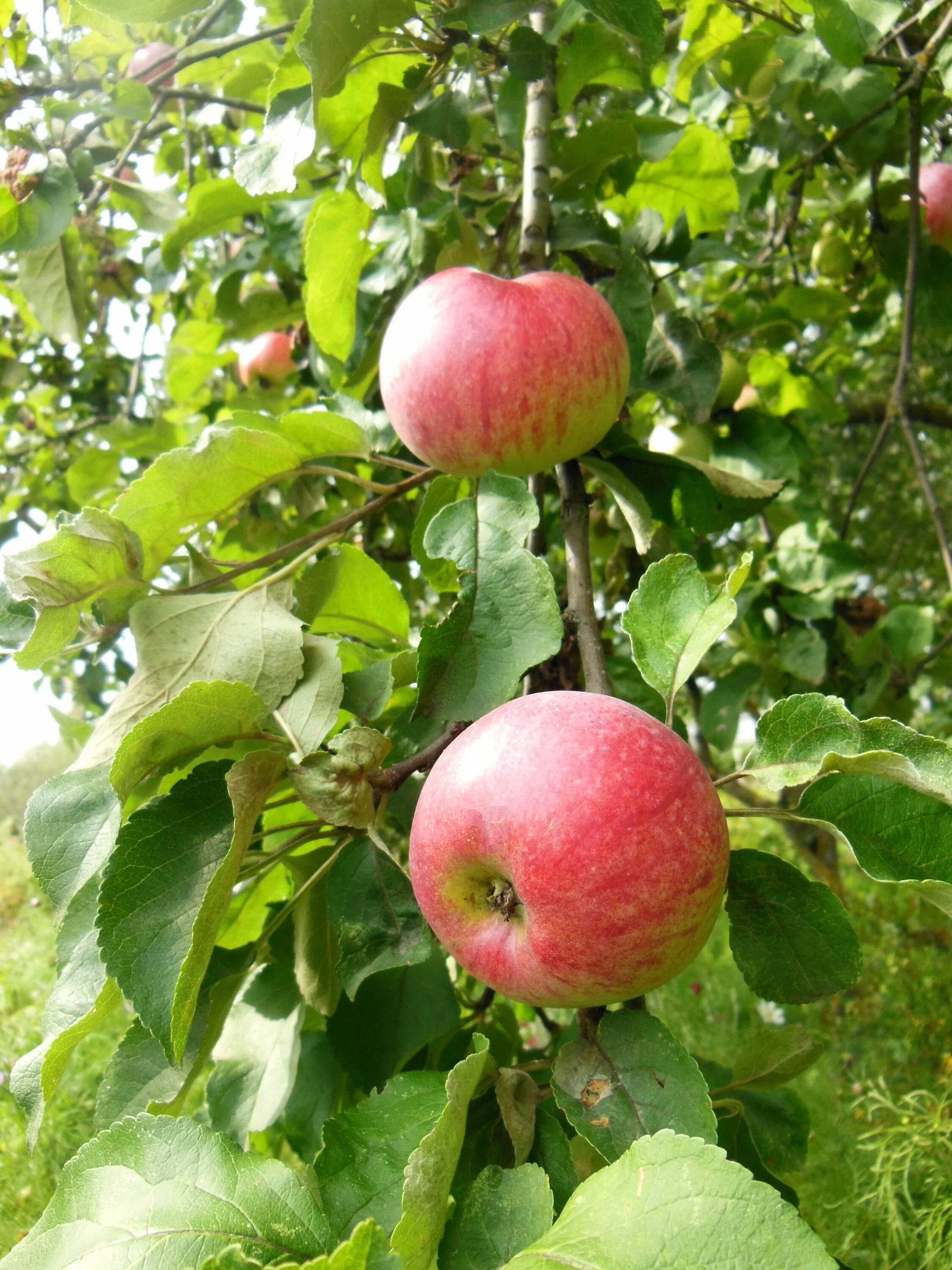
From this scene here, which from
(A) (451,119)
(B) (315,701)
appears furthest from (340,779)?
(A) (451,119)

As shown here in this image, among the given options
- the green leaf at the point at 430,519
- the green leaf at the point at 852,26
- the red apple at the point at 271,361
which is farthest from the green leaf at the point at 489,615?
the red apple at the point at 271,361

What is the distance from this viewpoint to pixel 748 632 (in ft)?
6.08

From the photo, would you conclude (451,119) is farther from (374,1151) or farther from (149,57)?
(149,57)

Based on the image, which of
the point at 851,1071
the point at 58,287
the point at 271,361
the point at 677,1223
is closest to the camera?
the point at 677,1223

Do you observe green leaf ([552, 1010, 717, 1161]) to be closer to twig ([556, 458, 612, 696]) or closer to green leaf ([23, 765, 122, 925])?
twig ([556, 458, 612, 696])

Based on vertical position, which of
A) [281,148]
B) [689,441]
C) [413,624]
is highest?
[281,148]

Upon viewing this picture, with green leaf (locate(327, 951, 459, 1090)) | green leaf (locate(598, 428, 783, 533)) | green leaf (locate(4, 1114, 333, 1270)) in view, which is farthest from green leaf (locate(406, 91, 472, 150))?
green leaf (locate(4, 1114, 333, 1270))

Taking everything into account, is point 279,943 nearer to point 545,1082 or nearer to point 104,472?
point 545,1082

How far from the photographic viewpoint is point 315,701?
0.75 m

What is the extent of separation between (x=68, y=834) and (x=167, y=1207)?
0.27 metres

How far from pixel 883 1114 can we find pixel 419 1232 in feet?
8.75

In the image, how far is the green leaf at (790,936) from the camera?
Answer: 2.30 feet

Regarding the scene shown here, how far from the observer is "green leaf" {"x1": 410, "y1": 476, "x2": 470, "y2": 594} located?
3.10ft

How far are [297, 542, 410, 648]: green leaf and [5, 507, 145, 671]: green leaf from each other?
0.55 ft
